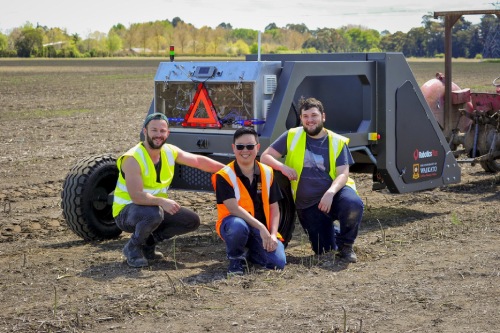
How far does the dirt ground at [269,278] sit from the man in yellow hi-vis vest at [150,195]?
0.70 feet

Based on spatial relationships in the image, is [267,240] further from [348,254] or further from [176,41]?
[176,41]

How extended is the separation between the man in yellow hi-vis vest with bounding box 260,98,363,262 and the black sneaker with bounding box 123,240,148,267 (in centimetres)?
120

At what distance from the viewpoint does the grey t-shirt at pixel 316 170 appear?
7367 millimetres

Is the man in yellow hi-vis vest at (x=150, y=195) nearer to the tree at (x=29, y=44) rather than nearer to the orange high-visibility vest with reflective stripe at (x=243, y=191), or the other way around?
the orange high-visibility vest with reflective stripe at (x=243, y=191)

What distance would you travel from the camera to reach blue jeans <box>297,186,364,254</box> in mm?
7168

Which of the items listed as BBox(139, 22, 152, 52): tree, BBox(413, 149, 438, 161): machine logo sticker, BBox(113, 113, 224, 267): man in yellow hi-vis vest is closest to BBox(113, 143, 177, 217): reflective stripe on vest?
BBox(113, 113, 224, 267): man in yellow hi-vis vest

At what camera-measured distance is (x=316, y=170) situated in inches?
291

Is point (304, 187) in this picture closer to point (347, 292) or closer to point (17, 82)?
point (347, 292)

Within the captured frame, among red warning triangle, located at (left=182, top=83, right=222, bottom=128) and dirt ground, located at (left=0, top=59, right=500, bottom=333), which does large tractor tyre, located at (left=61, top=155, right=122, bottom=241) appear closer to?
dirt ground, located at (left=0, top=59, right=500, bottom=333)

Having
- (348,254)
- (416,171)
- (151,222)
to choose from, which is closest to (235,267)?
(151,222)

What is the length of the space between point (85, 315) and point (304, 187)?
245cm

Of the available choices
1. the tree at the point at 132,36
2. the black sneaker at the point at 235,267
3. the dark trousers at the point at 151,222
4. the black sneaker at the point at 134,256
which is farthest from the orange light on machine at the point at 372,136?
the tree at the point at 132,36

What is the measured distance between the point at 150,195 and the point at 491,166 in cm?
593

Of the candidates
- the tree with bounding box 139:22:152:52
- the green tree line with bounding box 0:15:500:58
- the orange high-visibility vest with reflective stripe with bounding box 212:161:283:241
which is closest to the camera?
the orange high-visibility vest with reflective stripe with bounding box 212:161:283:241
